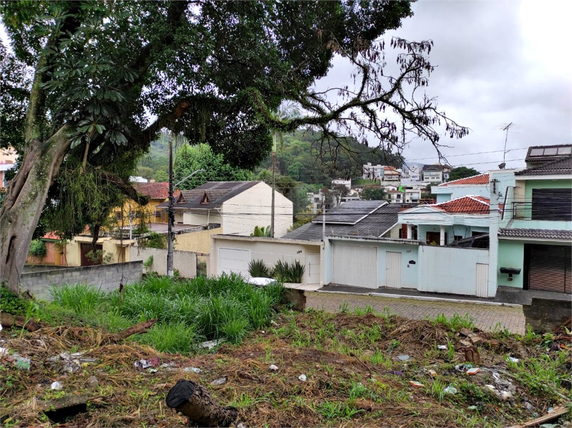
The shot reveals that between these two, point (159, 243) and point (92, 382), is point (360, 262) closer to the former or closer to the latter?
→ point (159, 243)

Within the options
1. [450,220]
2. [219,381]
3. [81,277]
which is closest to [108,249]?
[81,277]

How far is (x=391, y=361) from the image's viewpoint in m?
3.67

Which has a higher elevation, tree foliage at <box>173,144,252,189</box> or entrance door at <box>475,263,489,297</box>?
tree foliage at <box>173,144,252,189</box>

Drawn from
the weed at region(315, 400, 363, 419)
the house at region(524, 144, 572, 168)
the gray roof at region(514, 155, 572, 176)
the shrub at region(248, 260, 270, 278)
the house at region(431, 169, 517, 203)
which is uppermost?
the house at region(524, 144, 572, 168)

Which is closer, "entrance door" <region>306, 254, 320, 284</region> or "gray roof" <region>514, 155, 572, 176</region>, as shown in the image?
"gray roof" <region>514, 155, 572, 176</region>

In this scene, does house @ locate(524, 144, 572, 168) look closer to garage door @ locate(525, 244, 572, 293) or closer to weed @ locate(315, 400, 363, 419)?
garage door @ locate(525, 244, 572, 293)

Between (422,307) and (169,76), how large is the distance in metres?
8.71

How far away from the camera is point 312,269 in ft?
44.4

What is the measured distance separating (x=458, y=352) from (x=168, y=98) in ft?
18.9

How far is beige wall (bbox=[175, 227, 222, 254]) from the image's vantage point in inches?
701

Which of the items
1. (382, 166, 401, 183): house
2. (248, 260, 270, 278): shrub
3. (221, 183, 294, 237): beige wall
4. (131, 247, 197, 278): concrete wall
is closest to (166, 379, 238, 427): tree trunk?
(382, 166, 401, 183): house

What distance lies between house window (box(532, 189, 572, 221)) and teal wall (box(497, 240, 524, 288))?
1780mm

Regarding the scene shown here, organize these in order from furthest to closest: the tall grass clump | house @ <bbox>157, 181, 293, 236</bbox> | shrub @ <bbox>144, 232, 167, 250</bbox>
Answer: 1. house @ <bbox>157, 181, 293, 236</bbox>
2. shrub @ <bbox>144, 232, 167, 250</bbox>
3. the tall grass clump

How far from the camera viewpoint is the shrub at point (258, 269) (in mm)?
13664
